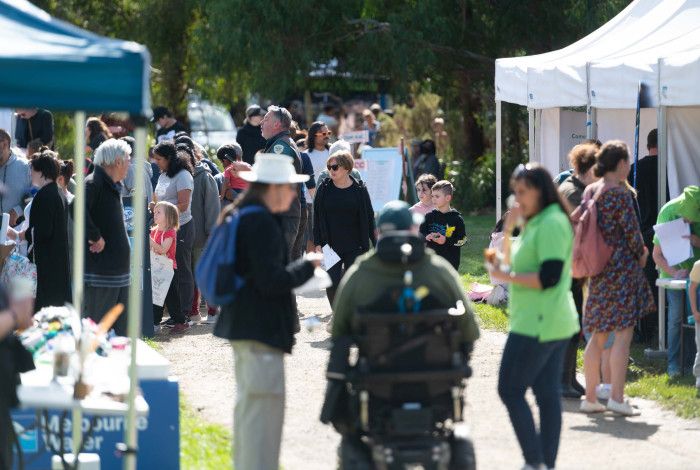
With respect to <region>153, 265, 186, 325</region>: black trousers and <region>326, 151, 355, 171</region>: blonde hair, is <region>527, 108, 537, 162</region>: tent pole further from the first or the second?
<region>153, 265, 186, 325</region>: black trousers

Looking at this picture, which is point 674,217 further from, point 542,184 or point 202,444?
point 202,444

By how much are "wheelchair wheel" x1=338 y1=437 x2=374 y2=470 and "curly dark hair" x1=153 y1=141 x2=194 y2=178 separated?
6437mm

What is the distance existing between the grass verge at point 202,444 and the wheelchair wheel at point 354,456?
1536mm

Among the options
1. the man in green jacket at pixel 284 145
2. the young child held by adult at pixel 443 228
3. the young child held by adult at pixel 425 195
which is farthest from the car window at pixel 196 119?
the young child held by adult at pixel 443 228

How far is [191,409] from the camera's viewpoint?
8750 millimetres

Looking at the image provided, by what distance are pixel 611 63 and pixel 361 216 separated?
102 inches

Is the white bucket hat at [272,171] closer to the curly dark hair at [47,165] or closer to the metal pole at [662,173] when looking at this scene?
the curly dark hair at [47,165]

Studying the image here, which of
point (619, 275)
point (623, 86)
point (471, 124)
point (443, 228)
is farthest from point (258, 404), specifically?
point (471, 124)

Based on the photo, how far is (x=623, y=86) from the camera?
35.0ft

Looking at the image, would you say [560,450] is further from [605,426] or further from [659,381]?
[659,381]

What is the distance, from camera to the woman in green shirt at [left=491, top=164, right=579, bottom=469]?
20.9 feet

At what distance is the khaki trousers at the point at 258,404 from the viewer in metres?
5.96

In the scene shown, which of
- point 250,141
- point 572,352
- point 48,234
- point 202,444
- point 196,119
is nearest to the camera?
point 202,444

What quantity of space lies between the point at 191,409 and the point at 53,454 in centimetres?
216
